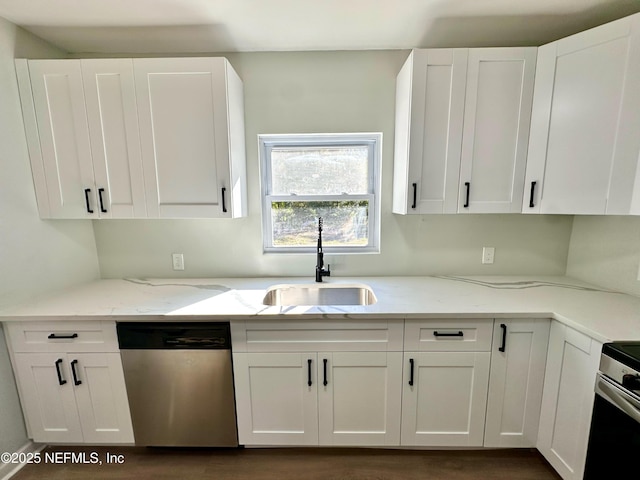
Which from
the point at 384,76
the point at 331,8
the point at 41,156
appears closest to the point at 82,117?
the point at 41,156

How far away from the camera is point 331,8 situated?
1370mm

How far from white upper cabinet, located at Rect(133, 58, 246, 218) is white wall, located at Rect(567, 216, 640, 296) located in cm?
239

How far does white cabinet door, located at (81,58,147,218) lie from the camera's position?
4.93ft

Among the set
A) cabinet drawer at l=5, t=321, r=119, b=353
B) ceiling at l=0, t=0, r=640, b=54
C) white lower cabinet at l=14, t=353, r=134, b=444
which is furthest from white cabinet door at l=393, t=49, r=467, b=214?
white lower cabinet at l=14, t=353, r=134, b=444

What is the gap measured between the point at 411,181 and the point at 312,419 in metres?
1.51

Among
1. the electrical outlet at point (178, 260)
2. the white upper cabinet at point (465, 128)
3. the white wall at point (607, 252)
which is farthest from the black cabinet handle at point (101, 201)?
the white wall at point (607, 252)

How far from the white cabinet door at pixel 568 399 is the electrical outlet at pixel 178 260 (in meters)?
2.37

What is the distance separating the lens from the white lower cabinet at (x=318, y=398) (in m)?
1.43

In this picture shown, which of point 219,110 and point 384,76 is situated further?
point 384,76

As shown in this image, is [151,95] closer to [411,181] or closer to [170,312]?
[170,312]

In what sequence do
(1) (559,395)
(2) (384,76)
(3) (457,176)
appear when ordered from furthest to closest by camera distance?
1. (2) (384,76)
2. (3) (457,176)
3. (1) (559,395)

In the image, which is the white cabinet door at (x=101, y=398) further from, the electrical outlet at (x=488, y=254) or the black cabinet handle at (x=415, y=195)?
the electrical outlet at (x=488, y=254)

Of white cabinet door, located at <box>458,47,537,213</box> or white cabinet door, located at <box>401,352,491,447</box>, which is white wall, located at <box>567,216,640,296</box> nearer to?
white cabinet door, located at <box>458,47,537,213</box>

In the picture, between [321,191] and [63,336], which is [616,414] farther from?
[63,336]
